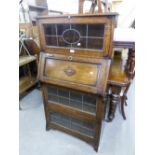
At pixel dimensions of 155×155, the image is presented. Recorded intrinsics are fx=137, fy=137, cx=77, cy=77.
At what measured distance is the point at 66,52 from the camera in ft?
3.72

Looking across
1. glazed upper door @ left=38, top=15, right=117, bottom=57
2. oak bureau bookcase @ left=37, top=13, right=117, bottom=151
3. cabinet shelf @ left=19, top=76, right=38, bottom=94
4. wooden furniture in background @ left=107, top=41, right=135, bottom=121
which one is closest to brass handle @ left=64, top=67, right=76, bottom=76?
oak bureau bookcase @ left=37, top=13, right=117, bottom=151

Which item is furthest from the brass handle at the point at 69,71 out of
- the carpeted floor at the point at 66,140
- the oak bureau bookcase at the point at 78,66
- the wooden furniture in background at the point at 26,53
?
the wooden furniture in background at the point at 26,53

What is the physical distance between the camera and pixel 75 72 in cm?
111

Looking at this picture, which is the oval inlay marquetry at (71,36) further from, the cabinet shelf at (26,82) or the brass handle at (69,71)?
the cabinet shelf at (26,82)

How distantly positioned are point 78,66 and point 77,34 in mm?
244

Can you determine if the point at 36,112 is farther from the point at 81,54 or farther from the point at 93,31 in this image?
the point at 93,31

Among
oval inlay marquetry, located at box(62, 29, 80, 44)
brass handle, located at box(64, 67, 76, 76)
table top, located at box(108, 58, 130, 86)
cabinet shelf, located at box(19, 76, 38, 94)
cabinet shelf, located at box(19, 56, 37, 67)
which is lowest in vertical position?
cabinet shelf, located at box(19, 76, 38, 94)

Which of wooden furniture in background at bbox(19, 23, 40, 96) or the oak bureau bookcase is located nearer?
the oak bureau bookcase

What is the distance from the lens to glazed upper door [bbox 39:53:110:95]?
1022 mm

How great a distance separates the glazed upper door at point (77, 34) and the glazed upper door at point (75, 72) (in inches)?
2.4

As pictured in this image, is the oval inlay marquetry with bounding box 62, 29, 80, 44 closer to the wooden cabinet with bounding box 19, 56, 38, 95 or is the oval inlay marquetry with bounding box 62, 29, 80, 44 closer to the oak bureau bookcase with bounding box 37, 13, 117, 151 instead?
the oak bureau bookcase with bounding box 37, 13, 117, 151
